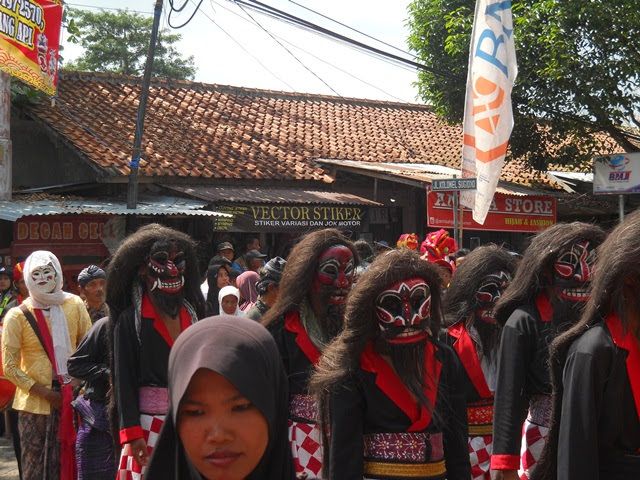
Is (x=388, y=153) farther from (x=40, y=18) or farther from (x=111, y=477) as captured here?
(x=111, y=477)

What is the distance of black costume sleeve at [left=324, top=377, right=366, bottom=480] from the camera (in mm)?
4094

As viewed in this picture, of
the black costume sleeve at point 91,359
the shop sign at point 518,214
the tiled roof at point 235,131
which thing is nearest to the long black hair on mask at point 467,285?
the black costume sleeve at point 91,359

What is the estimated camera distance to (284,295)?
5.74m

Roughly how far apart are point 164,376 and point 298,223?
11678mm

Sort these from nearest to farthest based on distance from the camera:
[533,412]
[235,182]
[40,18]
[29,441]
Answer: [533,412]
[29,441]
[40,18]
[235,182]

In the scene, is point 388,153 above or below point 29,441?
above

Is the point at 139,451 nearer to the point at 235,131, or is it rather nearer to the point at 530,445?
the point at 530,445

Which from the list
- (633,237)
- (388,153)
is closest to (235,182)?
(388,153)

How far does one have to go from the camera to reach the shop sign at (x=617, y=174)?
18047 millimetres

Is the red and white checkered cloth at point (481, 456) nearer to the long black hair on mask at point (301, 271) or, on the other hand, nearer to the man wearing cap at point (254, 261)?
the long black hair on mask at point (301, 271)

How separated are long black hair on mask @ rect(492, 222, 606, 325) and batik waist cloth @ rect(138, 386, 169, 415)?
74.2 inches

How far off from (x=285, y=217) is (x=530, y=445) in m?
12.3

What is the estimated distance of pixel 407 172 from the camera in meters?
18.8

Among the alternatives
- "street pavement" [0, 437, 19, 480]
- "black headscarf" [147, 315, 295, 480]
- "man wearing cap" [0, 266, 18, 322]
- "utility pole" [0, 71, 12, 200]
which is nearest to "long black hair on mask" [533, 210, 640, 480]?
"black headscarf" [147, 315, 295, 480]
